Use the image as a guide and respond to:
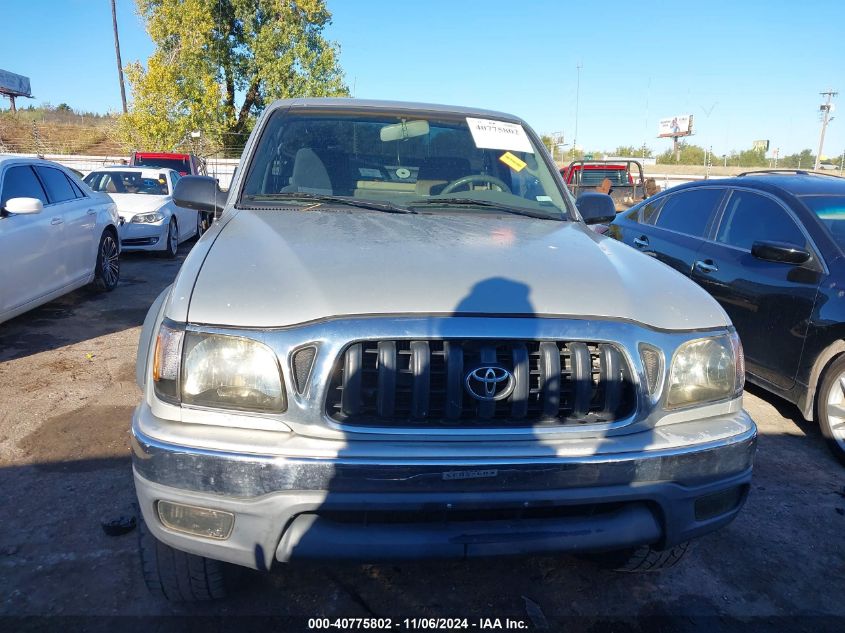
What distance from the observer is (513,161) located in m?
3.47

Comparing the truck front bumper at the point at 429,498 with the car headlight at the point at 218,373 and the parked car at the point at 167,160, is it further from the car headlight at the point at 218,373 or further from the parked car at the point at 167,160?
the parked car at the point at 167,160

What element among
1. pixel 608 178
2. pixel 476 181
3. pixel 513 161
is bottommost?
pixel 608 178

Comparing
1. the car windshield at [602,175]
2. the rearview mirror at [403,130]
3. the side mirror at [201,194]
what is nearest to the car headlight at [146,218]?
the side mirror at [201,194]

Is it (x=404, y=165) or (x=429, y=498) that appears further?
(x=404, y=165)

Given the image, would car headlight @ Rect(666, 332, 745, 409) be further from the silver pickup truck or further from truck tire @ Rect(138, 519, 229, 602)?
truck tire @ Rect(138, 519, 229, 602)

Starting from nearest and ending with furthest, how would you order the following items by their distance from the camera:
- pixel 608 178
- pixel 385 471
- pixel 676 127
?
pixel 385 471 < pixel 608 178 < pixel 676 127

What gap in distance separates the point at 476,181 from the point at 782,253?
7.04ft

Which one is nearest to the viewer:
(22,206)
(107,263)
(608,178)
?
(22,206)

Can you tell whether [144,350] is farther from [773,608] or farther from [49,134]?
[49,134]

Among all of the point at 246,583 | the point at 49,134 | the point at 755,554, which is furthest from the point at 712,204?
the point at 49,134

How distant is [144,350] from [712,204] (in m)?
4.55

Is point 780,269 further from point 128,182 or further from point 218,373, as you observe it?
point 128,182

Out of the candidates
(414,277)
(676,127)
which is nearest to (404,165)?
(414,277)

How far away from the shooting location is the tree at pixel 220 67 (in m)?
23.7
